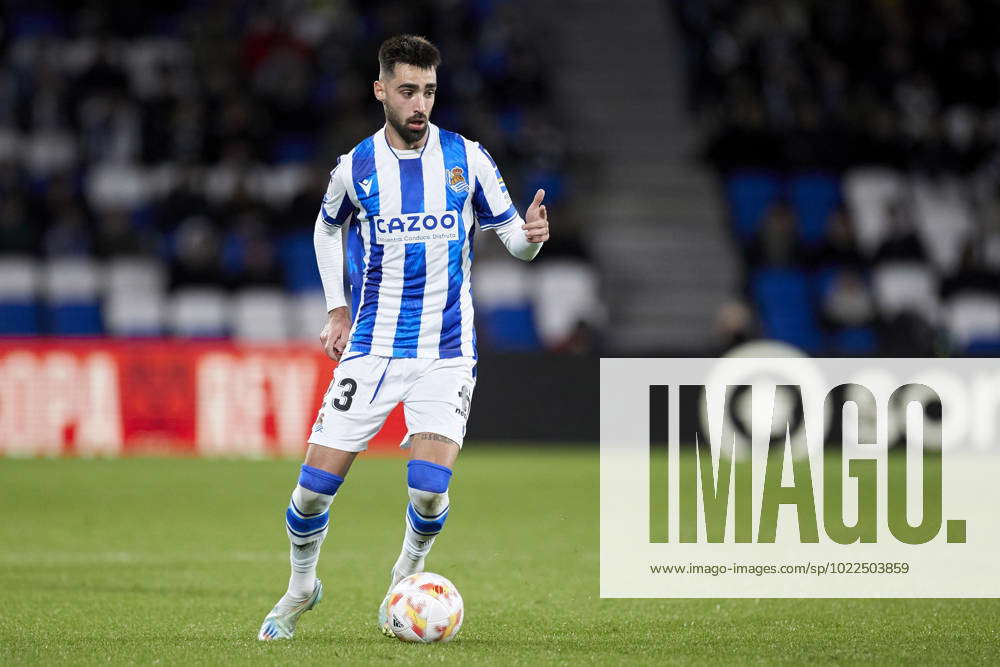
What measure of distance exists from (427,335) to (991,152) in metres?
15.7

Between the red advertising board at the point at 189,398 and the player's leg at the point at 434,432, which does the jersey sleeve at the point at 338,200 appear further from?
the red advertising board at the point at 189,398

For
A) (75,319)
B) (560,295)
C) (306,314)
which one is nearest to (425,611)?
(306,314)

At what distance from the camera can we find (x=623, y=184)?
69.5 feet

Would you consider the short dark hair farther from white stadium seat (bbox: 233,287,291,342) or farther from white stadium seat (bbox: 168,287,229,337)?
white stadium seat (bbox: 168,287,229,337)

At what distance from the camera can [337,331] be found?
6488 millimetres

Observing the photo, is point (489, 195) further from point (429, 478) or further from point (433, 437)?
point (429, 478)

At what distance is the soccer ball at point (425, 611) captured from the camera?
20.3 ft

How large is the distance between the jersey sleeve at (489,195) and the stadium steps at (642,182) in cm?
1273

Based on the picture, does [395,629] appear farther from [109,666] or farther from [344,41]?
[344,41]

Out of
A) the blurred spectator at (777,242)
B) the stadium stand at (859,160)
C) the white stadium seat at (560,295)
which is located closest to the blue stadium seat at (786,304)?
the stadium stand at (859,160)

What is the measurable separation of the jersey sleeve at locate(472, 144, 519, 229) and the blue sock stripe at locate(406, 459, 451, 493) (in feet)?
3.38

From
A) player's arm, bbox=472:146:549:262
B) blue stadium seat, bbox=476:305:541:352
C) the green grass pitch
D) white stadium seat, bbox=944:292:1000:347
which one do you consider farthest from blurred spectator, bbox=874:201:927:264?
player's arm, bbox=472:146:549:262

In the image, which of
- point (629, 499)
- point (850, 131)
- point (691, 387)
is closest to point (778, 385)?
point (691, 387)

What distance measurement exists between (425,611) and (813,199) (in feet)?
47.5
